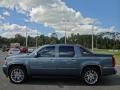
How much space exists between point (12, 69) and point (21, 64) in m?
0.46

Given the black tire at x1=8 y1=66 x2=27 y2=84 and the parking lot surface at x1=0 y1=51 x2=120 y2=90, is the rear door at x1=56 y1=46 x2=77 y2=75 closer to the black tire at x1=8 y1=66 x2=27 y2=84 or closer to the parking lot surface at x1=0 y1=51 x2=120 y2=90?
the parking lot surface at x1=0 y1=51 x2=120 y2=90

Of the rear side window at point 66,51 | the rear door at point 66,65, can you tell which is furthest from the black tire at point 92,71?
the rear side window at point 66,51

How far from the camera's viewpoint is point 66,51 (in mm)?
13203

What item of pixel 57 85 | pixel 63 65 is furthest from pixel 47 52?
pixel 57 85

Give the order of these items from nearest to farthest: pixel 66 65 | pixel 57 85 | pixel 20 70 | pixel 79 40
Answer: pixel 57 85, pixel 66 65, pixel 20 70, pixel 79 40

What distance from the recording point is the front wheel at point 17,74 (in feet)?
43.2

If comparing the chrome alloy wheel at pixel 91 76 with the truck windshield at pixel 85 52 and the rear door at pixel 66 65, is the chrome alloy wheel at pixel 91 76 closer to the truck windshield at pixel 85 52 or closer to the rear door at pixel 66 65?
the rear door at pixel 66 65

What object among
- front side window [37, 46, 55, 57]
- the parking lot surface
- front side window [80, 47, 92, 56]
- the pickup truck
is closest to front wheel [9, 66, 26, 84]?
the pickup truck

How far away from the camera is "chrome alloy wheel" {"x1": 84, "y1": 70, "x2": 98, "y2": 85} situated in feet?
42.3

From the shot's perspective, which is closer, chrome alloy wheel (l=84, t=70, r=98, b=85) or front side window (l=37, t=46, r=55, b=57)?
chrome alloy wheel (l=84, t=70, r=98, b=85)

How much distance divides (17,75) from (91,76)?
308 centimetres

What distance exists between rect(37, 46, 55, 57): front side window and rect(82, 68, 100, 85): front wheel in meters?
1.56

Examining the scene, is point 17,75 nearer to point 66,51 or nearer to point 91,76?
point 66,51

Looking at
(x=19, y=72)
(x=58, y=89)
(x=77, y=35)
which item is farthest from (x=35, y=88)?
(x=77, y=35)
